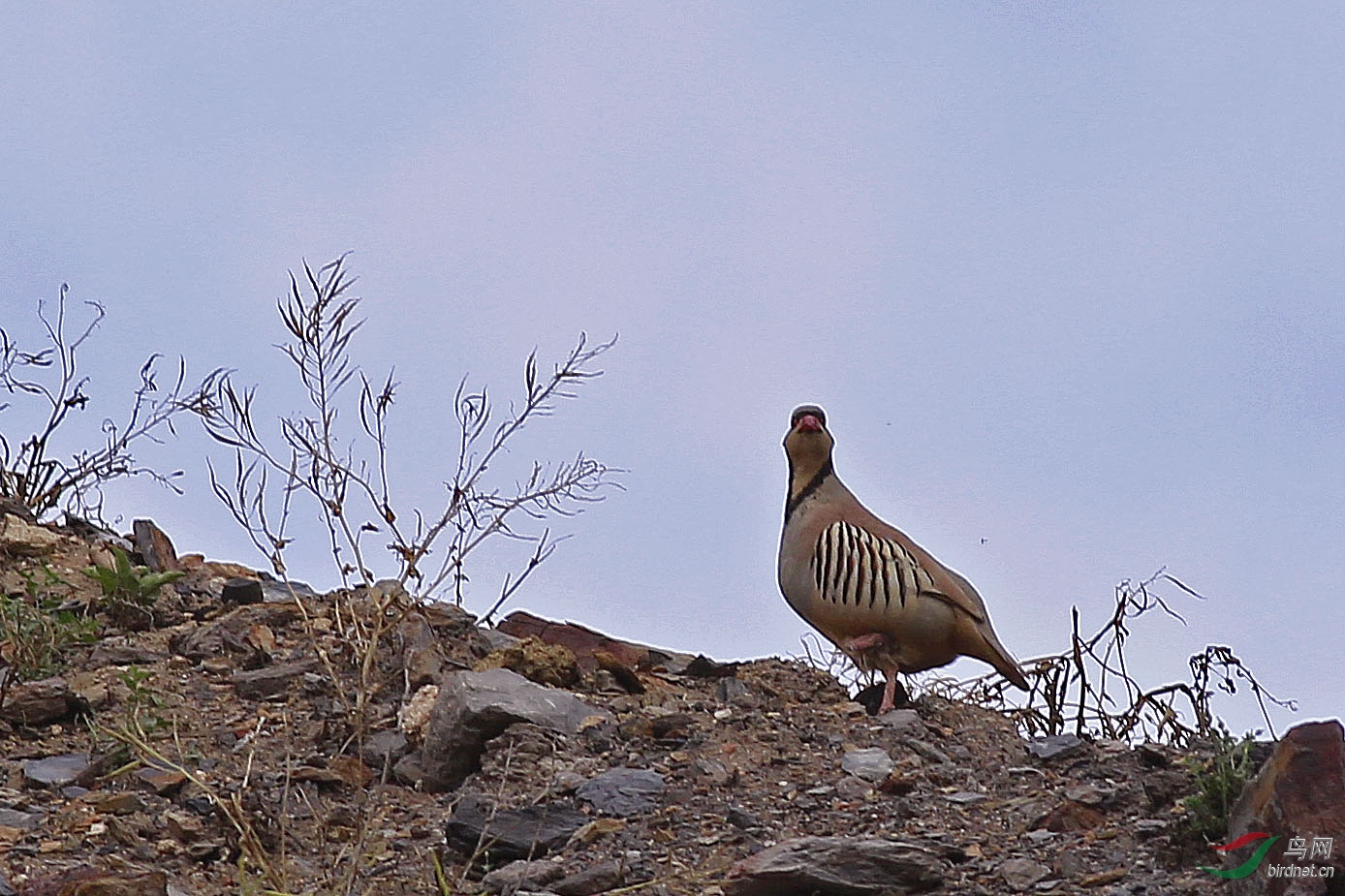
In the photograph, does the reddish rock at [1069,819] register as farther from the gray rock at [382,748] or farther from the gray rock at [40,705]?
the gray rock at [40,705]

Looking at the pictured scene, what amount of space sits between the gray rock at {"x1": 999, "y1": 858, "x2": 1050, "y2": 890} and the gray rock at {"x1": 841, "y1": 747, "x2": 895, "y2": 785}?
0.60m

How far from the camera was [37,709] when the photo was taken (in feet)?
15.9

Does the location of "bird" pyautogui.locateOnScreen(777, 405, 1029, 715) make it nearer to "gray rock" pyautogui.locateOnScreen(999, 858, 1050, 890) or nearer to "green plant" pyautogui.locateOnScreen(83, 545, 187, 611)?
"gray rock" pyautogui.locateOnScreen(999, 858, 1050, 890)

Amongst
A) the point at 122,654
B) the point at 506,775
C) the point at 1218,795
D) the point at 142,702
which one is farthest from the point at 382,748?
the point at 1218,795

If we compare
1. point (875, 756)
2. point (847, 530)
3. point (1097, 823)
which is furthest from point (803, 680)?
point (1097, 823)

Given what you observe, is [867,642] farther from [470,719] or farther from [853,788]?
[470,719]

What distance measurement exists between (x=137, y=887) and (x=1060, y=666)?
285 cm

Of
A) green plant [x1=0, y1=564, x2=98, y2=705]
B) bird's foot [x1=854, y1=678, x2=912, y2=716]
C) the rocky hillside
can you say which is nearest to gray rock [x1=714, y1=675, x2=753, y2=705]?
the rocky hillside

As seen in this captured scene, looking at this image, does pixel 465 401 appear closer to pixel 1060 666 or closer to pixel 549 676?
pixel 549 676

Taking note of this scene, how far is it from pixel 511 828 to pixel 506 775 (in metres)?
0.27

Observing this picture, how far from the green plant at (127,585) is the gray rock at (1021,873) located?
10.8 feet

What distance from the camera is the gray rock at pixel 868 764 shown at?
14.0ft

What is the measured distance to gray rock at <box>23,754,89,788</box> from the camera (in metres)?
4.43

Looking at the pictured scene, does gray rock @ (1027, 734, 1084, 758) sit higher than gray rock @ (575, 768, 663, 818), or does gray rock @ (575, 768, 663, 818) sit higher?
gray rock @ (1027, 734, 1084, 758)
